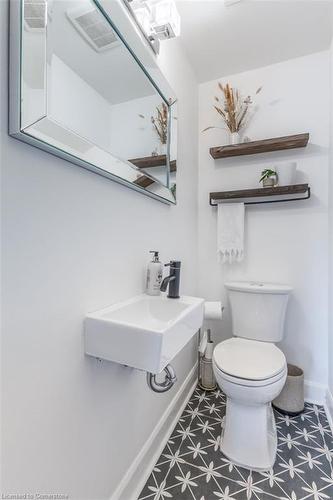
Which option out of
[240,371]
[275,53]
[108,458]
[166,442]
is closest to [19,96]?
[108,458]

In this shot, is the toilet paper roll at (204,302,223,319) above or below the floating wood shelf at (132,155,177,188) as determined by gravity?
below

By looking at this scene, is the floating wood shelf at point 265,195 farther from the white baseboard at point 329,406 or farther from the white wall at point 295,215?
the white baseboard at point 329,406

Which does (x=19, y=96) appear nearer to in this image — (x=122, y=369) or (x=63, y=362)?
(x=63, y=362)

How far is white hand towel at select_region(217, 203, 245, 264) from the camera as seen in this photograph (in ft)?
6.15

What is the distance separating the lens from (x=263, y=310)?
5.47ft

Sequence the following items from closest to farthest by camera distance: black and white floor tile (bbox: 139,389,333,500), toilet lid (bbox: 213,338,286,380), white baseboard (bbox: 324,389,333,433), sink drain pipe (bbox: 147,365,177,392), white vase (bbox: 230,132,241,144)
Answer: sink drain pipe (bbox: 147,365,177,392) → black and white floor tile (bbox: 139,389,333,500) → toilet lid (bbox: 213,338,286,380) → white baseboard (bbox: 324,389,333,433) → white vase (bbox: 230,132,241,144)

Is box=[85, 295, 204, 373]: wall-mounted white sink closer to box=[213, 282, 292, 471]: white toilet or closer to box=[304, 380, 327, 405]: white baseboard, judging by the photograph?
box=[213, 282, 292, 471]: white toilet

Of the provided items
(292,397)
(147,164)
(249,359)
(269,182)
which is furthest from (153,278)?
(292,397)

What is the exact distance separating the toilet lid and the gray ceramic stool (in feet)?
1.03

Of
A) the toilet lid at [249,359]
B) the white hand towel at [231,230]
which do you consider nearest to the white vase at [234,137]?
the white hand towel at [231,230]

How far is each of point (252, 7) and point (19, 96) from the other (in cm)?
151

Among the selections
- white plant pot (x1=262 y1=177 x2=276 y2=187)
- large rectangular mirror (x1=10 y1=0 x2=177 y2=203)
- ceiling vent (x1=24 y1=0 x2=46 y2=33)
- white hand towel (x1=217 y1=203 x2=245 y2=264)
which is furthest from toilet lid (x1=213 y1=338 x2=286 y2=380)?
ceiling vent (x1=24 y1=0 x2=46 y2=33)

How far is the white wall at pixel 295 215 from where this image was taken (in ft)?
5.74

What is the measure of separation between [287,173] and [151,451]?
1789 mm
